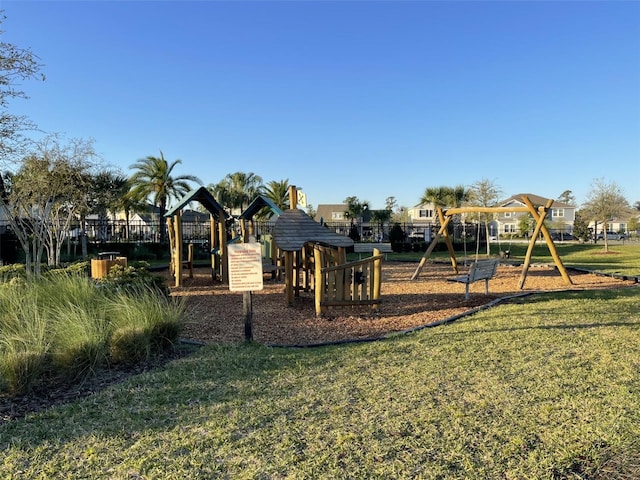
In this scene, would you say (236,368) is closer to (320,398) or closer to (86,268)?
(320,398)

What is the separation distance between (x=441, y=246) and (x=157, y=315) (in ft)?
76.0

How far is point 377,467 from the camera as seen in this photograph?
2.52 meters

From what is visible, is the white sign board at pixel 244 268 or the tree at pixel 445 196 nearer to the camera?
the white sign board at pixel 244 268

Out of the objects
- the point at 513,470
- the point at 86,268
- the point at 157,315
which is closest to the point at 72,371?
the point at 157,315

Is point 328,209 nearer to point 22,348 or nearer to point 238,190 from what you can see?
point 238,190

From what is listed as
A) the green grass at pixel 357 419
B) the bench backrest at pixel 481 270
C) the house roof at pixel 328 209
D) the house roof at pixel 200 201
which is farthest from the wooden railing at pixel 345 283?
the house roof at pixel 328 209

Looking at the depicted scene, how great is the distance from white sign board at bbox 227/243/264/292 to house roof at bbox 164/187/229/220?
6.51m

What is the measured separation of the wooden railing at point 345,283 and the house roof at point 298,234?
0.67 meters

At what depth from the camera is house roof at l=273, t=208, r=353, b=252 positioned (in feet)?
26.2

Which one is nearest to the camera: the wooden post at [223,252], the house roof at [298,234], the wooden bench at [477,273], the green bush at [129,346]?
the green bush at [129,346]

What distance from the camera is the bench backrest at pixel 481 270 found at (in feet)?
28.6

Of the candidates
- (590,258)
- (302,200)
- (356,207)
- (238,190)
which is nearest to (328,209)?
(356,207)

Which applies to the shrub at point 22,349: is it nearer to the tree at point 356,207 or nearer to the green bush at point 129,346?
the green bush at point 129,346

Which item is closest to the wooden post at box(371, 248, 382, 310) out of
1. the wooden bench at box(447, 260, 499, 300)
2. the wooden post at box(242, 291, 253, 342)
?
the wooden bench at box(447, 260, 499, 300)
